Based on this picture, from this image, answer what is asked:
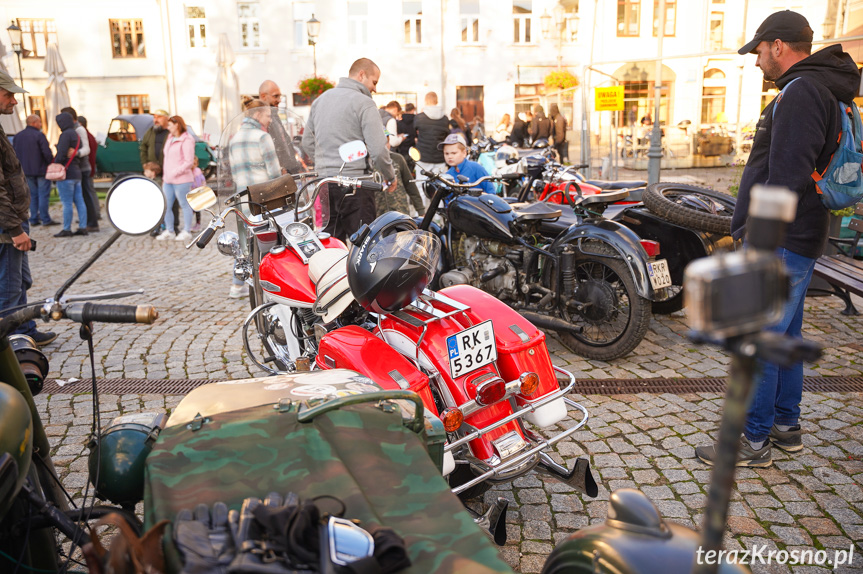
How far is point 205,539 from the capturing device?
127 centimetres

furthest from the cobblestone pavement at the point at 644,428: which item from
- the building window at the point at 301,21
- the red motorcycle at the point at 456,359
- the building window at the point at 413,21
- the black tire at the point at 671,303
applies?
the building window at the point at 301,21

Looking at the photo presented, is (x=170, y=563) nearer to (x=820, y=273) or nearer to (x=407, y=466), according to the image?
(x=407, y=466)

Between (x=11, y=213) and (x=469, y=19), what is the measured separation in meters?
28.1

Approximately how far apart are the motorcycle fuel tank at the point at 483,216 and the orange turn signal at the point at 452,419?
2534mm

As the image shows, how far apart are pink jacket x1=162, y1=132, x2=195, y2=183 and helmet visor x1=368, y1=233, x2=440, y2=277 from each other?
837 centimetres

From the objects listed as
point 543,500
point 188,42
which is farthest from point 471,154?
point 188,42

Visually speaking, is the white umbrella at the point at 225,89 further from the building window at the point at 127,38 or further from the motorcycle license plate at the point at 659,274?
the building window at the point at 127,38

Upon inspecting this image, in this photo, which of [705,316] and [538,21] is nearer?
[705,316]

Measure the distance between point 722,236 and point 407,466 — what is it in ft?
14.1

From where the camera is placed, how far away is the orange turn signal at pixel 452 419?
2.69 m

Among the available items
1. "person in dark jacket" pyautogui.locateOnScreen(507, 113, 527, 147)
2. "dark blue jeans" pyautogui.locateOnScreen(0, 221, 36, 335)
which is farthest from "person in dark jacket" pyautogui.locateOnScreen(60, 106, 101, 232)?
"person in dark jacket" pyautogui.locateOnScreen(507, 113, 527, 147)

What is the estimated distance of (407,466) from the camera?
160 cm

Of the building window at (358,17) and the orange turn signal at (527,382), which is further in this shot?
the building window at (358,17)

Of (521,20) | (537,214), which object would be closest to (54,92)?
(537,214)
